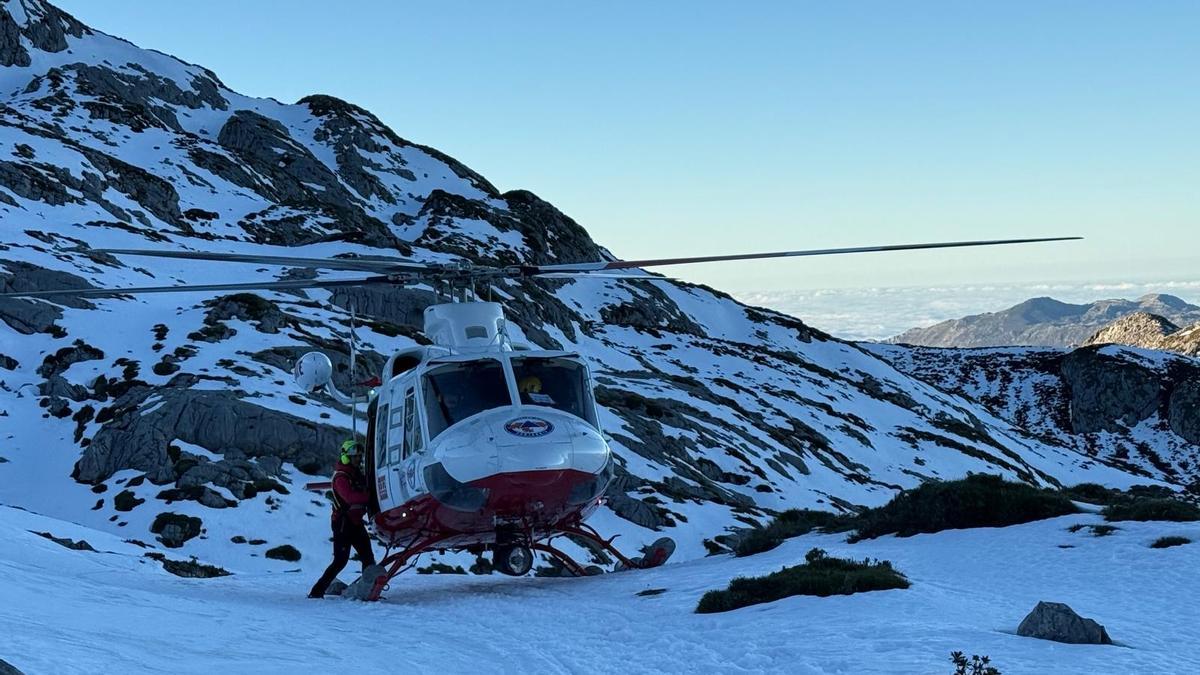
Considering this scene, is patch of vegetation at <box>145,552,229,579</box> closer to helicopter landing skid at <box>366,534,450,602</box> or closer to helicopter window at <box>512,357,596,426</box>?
helicopter landing skid at <box>366,534,450,602</box>

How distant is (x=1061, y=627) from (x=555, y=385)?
8.61 meters

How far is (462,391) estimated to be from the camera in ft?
50.8

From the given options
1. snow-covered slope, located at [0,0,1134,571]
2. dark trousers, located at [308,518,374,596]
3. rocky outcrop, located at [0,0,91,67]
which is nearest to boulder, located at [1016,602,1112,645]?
dark trousers, located at [308,518,374,596]

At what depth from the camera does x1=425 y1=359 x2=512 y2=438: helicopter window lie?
15328mm

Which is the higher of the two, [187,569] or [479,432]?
[479,432]

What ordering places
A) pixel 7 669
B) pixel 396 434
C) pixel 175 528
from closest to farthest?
pixel 7 669, pixel 396 434, pixel 175 528

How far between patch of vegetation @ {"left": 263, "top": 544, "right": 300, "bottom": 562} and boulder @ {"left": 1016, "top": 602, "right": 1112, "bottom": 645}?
2127 cm

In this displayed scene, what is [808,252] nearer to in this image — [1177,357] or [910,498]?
[910,498]

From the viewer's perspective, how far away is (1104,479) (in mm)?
83875

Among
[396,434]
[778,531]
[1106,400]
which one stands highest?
[396,434]

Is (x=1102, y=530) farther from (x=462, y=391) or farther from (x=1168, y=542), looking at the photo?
(x=462, y=391)

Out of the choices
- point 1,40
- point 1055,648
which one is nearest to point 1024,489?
point 1055,648

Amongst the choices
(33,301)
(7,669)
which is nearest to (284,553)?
(7,669)

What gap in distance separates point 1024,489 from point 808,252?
9112 millimetres
